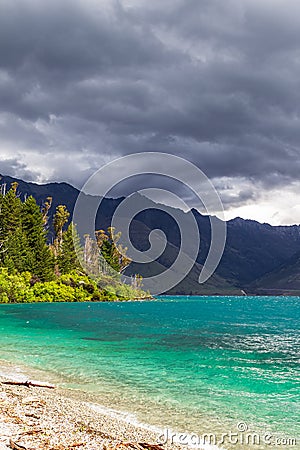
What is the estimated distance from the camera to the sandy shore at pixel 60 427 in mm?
10836

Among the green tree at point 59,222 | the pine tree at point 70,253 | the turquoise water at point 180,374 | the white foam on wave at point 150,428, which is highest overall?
the green tree at point 59,222

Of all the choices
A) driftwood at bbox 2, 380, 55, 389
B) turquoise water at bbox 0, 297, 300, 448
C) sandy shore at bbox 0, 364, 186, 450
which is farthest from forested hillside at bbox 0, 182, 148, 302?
sandy shore at bbox 0, 364, 186, 450

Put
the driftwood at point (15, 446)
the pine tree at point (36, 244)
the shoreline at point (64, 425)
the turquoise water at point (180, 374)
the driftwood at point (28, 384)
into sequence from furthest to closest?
the pine tree at point (36, 244)
the driftwood at point (28, 384)
the turquoise water at point (180, 374)
the shoreline at point (64, 425)
the driftwood at point (15, 446)

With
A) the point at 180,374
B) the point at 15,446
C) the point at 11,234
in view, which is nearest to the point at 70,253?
the point at 11,234

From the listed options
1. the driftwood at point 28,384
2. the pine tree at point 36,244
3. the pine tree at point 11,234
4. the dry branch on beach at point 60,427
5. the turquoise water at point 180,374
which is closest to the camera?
the dry branch on beach at point 60,427

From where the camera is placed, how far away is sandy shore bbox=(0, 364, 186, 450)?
10836 mm

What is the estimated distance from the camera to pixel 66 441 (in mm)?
11070

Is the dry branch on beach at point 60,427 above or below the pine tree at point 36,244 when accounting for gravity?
below

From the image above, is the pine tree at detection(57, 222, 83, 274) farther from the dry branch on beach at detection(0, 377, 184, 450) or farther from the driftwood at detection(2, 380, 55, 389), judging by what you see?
the dry branch on beach at detection(0, 377, 184, 450)

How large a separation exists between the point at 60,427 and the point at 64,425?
0.31 metres

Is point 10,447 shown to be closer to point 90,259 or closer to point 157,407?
point 157,407

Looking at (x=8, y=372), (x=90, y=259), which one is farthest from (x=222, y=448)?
(x=90, y=259)

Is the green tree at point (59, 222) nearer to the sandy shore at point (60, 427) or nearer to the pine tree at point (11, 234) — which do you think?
the pine tree at point (11, 234)

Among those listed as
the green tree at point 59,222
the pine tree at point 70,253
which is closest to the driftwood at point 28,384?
the pine tree at point 70,253
